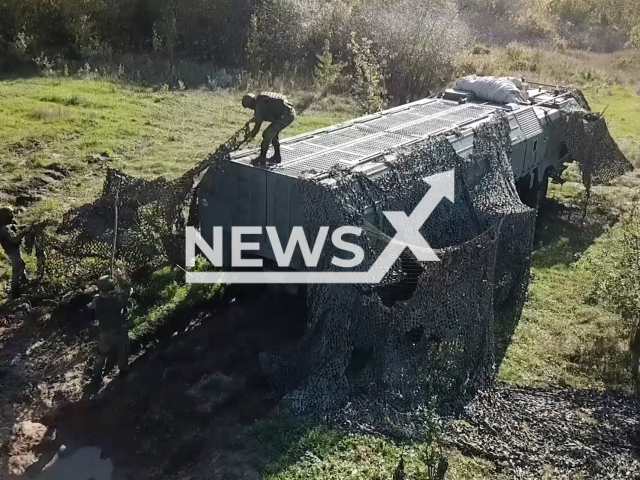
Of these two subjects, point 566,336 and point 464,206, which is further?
point 464,206

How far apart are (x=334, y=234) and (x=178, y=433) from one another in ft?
8.23

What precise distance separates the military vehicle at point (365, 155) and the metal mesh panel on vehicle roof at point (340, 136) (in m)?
0.01

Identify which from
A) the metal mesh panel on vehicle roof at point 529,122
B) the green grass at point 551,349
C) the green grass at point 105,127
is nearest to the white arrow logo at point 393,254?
the green grass at point 551,349

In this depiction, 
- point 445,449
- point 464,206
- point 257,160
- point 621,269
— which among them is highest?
point 257,160

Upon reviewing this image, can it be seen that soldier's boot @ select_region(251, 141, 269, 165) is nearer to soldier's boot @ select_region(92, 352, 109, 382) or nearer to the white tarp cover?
soldier's boot @ select_region(92, 352, 109, 382)

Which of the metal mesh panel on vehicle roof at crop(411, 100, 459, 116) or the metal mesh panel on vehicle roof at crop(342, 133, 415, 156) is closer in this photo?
the metal mesh panel on vehicle roof at crop(342, 133, 415, 156)

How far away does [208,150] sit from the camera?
1384cm

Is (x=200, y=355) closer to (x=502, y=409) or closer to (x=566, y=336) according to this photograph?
(x=502, y=409)

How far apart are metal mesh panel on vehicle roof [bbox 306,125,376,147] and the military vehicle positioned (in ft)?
0.05

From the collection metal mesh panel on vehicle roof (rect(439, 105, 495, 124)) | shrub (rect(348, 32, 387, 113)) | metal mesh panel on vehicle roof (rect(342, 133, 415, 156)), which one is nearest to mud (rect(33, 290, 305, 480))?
metal mesh panel on vehicle roof (rect(342, 133, 415, 156))

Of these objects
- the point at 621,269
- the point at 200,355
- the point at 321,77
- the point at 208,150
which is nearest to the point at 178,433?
the point at 200,355

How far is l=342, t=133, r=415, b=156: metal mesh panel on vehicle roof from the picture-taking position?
8516 millimetres

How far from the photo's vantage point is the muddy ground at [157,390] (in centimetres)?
588

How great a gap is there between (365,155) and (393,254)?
1.83 m
